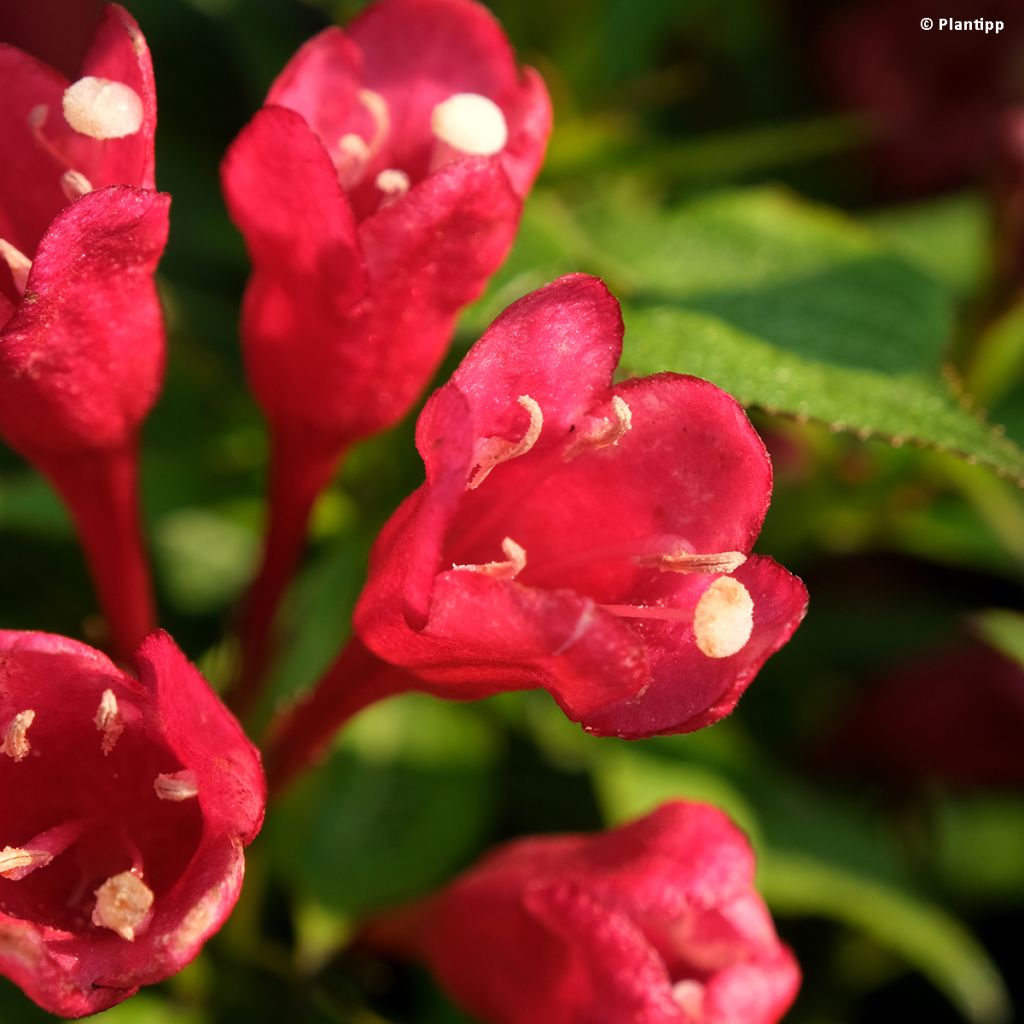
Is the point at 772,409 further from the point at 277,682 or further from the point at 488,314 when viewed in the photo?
the point at 277,682

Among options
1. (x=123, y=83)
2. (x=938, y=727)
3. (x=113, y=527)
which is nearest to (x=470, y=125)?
(x=123, y=83)

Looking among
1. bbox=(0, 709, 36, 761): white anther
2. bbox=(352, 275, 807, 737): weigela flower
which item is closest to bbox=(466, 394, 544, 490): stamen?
bbox=(352, 275, 807, 737): weigela flower

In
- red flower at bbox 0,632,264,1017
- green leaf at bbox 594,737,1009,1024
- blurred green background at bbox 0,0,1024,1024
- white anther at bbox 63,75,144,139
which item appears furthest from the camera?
green leaf at bbox 594,737,1009,1024

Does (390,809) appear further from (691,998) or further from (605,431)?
(605,431)

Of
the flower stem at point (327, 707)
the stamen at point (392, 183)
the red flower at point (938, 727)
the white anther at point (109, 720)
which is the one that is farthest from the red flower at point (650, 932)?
the red flower at point (938, 727)

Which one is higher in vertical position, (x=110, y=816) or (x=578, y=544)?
(x=578, y=544)

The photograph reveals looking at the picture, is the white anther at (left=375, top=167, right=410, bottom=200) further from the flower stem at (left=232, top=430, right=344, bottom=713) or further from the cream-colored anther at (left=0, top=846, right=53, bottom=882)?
the cream-colored anther at (left=0, top=846, right=53, bottom=882)

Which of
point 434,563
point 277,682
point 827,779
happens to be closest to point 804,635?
point 827,779

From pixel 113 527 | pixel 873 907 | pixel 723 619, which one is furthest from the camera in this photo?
pixel 873 907
